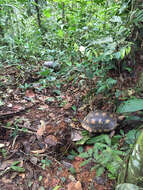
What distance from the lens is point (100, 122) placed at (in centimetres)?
247

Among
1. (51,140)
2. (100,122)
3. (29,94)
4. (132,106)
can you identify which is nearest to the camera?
(132,106)

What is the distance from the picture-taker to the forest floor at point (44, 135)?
1.68m

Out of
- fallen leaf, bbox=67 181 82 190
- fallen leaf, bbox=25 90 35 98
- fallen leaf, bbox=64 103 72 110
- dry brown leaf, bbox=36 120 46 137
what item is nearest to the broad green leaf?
fallen leaf, bbox=67 181 82 190

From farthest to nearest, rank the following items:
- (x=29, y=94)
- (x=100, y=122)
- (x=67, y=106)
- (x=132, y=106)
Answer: (x=29, y=94) < (x=67, y=106) < (x=100, y=122) < (x=132, y=106)

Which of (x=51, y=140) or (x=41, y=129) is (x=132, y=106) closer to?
(x=51, y=140)

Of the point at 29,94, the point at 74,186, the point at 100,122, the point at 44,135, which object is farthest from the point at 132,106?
the point at 29,94

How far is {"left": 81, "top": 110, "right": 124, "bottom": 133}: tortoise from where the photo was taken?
93.5 inches

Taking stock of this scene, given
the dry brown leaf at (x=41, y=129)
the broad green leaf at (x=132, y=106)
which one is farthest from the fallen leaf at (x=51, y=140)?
the broad green leaf at (x=132, y=106)

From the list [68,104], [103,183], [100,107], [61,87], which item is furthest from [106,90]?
[103,183]

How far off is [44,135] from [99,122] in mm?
898

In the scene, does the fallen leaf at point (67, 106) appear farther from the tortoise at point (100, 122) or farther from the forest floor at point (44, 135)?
the tortoise at point (100, 122)

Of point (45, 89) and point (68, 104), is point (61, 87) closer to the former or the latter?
point (45, 89)

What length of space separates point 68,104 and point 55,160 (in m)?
1.21

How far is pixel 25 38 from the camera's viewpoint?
4.64 m
